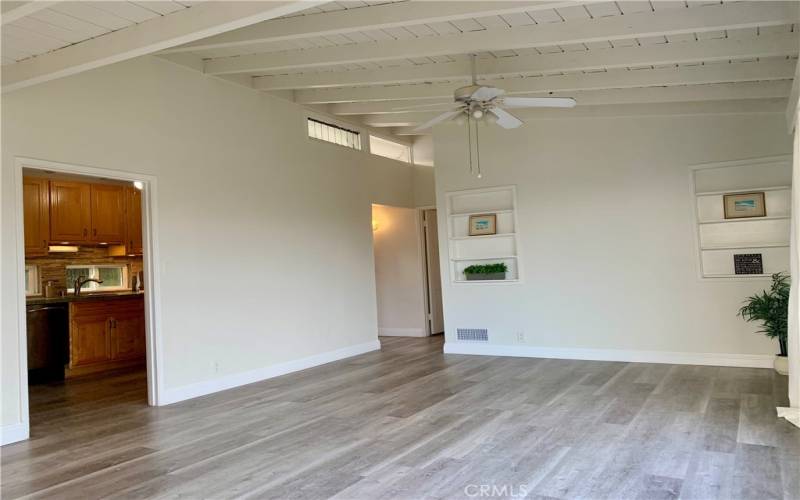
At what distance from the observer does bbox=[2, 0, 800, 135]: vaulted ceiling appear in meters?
3.00

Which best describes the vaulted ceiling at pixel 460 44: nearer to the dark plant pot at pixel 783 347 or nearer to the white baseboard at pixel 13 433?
the dark plant pot at pixel 783 347

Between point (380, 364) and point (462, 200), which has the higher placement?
point (462, 200)

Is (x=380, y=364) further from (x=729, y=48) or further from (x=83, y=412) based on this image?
(x=729, y=48)

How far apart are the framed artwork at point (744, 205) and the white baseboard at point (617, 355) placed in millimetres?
1417

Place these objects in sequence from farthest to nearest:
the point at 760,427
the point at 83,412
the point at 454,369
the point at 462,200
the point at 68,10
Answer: the point at 462,200 → the point at 454,369 → the point at 83,412 → the point at 760,427 → the point at 68,10

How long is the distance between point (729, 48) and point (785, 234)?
2378 millimetres

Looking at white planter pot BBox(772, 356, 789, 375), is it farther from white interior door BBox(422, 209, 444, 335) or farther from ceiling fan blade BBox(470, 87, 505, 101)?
white interior door BBox(422, 209, 444, 335)

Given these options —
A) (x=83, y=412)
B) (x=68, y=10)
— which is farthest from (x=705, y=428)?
(x=83, y=412)

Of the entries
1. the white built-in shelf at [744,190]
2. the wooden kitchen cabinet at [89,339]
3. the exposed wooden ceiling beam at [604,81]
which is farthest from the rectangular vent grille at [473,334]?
the wooden kitchen cabinet at [89,339]

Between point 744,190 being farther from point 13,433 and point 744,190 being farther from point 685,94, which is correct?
point 13,433

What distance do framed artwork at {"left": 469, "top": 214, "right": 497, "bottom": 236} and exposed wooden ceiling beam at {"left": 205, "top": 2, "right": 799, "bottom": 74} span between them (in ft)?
10.0

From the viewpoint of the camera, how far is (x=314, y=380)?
572cm

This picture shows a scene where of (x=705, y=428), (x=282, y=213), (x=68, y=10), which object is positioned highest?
(x=68, y=10)

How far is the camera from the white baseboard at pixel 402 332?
8799 mm
